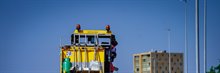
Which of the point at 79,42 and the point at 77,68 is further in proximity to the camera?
the point at 79,42

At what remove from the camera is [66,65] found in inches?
1134

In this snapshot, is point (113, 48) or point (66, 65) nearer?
point (66, 65)

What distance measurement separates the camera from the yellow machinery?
1141 inches

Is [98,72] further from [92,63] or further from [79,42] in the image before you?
[79,42]

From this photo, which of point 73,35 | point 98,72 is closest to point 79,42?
point 73,35

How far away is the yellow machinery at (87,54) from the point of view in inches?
1141

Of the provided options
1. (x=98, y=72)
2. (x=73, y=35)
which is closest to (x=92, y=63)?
(x=98, y=72)

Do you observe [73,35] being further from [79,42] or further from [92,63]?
[92,63]

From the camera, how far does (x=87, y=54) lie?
29844mm

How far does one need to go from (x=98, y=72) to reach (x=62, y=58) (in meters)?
1.57

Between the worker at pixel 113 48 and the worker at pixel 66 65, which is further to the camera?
the worker at pixel 113 48

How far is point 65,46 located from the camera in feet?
97.7

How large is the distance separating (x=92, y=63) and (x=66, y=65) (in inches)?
39.9

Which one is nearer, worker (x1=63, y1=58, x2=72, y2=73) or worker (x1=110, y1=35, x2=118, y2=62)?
worker (x1=63, y1=58, x2=72, y2=73)
